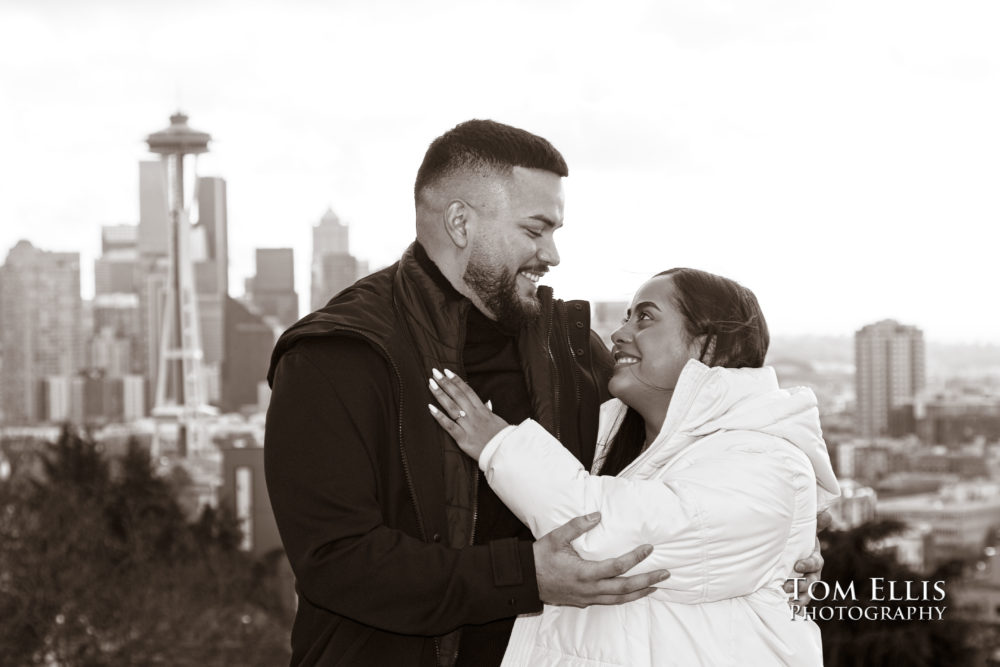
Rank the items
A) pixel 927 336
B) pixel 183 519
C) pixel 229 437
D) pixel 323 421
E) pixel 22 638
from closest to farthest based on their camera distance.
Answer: pixel 323 421 < pixel 22 638 < pixel 183 519 < pixel 927 336 < pixel 229 437

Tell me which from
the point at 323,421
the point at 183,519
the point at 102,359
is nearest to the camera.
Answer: the point at 323,421

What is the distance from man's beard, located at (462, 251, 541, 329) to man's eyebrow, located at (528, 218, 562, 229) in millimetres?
105

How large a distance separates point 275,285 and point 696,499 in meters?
31.2

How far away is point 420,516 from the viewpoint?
72.9 inches

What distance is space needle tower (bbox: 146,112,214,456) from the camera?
3206cm

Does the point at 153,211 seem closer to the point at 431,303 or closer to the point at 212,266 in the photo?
the point at 212,266

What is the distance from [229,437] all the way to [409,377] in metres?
28.0

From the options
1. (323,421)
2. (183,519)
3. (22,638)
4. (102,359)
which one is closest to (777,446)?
(323,421)

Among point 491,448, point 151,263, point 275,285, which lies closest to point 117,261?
point 151,263

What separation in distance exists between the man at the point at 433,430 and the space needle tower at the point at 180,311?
1179 inches

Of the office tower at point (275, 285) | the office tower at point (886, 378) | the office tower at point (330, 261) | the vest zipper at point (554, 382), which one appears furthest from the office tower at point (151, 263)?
the vest zipper at point (554, 382)

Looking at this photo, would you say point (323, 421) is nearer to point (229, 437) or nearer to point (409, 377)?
point (409, 377)

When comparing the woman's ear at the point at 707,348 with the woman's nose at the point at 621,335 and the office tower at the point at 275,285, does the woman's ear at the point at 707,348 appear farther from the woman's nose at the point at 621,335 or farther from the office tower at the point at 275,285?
the office tower at the point at 275,285

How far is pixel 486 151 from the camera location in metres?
2.06
